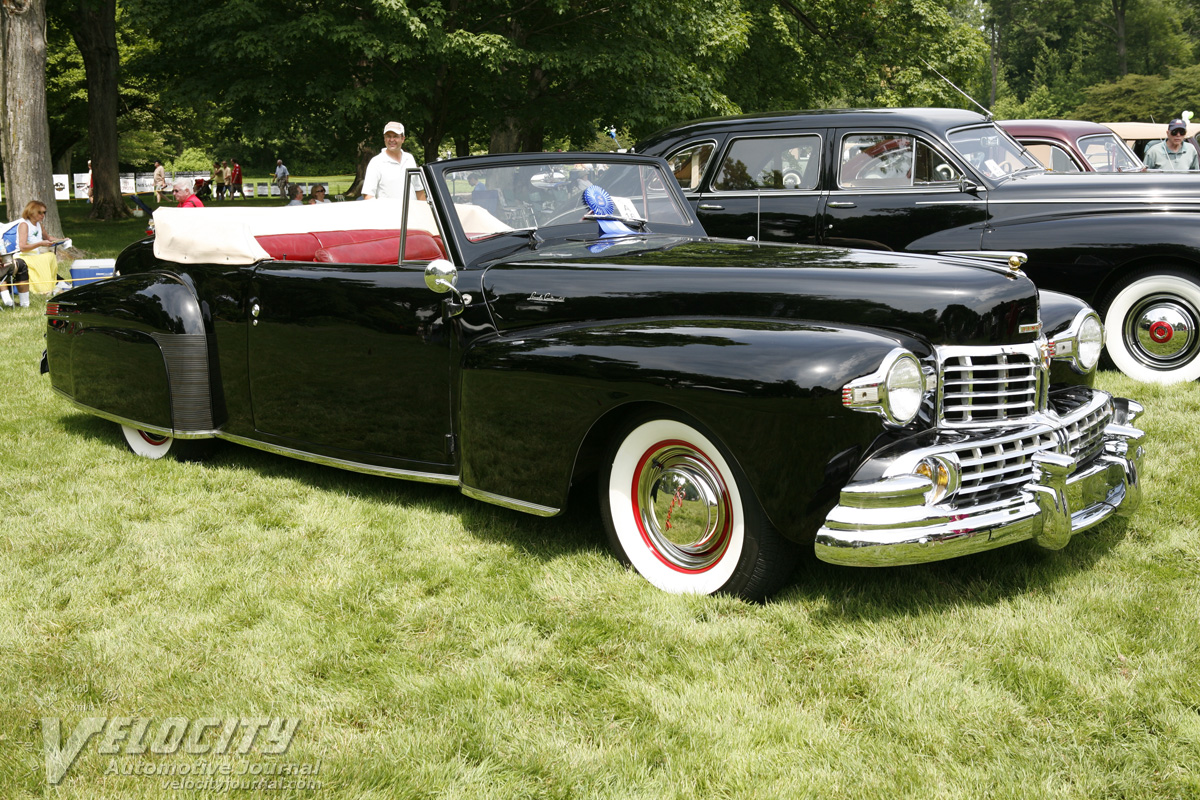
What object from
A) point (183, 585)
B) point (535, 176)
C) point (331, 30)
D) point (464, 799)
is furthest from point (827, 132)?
point (331, 30)

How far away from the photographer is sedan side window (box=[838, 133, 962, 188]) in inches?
306

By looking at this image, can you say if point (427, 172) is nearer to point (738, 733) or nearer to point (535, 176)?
point (535, 176)

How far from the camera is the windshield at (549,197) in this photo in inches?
179

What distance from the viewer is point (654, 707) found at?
291 cm

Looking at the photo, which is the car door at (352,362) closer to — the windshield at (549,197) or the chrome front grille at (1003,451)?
the windshield at (549,197)

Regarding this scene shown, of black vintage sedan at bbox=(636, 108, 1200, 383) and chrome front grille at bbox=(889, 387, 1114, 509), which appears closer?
chrome front grille at bbox=(889, 387, 1114, 509)

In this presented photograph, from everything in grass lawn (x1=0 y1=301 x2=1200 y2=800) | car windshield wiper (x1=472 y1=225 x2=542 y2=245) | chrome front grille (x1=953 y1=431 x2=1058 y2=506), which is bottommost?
grass lawn (x1=0 y1=301 x2=1200 y2=800)

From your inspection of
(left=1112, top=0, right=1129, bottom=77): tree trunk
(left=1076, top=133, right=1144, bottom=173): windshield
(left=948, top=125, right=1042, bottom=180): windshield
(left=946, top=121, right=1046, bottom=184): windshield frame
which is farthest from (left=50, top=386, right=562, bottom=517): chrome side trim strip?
(left=1112, top=0, right=1129, bottom=77): tree trunk

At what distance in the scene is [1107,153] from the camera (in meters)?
11.2

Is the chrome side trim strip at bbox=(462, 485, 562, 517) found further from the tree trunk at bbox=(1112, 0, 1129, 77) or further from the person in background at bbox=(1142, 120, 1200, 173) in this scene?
the tree trunk at bbox=(1112, 0, 1129, 77)

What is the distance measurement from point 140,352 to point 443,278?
2.17 metres

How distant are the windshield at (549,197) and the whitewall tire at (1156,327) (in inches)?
144

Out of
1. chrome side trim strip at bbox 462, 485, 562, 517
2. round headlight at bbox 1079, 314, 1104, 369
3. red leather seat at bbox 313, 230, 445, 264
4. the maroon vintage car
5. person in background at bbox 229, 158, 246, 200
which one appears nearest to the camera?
chrome side trim strip at bbox 462, 485, 562, 517

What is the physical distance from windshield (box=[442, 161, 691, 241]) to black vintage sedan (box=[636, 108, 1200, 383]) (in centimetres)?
334
